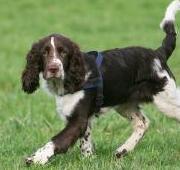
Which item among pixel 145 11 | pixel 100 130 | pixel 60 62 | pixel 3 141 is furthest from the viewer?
pixel 145 11

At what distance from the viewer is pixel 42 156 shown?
7473 millimetres

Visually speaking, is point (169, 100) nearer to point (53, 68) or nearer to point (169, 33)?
point (169, 33)

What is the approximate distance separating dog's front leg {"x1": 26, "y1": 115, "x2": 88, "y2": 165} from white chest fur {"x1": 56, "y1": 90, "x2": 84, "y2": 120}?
0.24 feet

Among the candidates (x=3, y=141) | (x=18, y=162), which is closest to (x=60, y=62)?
(x=18, y=162)

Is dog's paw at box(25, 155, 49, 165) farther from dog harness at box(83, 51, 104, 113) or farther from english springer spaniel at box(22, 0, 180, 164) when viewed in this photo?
A: dog harness at box(83, 51, 104, 113)

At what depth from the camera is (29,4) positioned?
91.3 ft

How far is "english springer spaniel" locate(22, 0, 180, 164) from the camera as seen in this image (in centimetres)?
766

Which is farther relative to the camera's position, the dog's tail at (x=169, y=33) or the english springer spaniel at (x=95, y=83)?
the dog's tail at (x=169, y=33)

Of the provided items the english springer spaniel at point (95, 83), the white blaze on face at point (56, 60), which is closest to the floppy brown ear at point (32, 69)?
the english springer spaniel at point (95, 83)

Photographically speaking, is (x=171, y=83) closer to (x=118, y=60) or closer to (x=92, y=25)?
(x=118, y=60)

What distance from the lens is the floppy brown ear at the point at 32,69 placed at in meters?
7.83

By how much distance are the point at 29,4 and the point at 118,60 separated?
19824 mm

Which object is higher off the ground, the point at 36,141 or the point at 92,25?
the point at 36,141

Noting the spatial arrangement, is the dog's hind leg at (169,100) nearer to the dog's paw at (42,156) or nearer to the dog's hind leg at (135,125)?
the dog's hind leg at (135,125)
